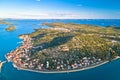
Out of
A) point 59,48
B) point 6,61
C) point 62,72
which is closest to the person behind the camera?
point 62,72

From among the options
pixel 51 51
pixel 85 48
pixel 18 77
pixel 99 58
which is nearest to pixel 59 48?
pixel 51 51

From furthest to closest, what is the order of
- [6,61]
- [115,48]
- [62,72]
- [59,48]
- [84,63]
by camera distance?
[115,48] < [59,48] < [6,61] < [84,63] < [62,72]

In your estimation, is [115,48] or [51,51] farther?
[115,48]

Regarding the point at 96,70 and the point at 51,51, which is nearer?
the point at 96,70

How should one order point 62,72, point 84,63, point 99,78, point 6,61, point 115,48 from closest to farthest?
1. point 99,78
2. point 62,72
3. point 84,63
4. point 6,61
5. point 115,48

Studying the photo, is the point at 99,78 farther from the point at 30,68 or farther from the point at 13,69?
the point at 13,69

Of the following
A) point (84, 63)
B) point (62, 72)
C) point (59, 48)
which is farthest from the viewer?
point (59, 48)

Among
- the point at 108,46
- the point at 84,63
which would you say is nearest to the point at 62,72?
the point at 84,63

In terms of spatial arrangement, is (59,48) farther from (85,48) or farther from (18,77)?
(18,77)

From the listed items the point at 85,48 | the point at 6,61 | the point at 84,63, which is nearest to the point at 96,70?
the point at 84,63
